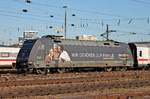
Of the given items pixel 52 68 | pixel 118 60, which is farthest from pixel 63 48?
pixel 118 60

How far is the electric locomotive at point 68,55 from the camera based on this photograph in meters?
35.3

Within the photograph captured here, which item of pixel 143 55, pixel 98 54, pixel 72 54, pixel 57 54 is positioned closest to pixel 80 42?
pixel 72 54

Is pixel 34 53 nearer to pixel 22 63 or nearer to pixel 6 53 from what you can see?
pixel 22 63

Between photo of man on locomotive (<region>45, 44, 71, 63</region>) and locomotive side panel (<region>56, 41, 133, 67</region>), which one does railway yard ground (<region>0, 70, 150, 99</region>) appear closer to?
photo of man on locomotive (<region>45, 44, 71, 63</region>)

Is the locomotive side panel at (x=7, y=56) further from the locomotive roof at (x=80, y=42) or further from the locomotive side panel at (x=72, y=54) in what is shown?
the locomotive roof at (x=80, y=42)

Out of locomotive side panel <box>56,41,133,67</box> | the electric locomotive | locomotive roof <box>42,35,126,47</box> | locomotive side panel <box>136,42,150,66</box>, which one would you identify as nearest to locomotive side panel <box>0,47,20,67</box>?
the electric locomotive

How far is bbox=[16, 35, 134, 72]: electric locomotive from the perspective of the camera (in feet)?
116

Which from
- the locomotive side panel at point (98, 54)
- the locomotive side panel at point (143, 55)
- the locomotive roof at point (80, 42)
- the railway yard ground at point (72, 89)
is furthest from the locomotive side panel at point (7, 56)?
the railway yard ground at point (72, 89)

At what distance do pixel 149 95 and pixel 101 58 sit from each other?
82.8 feet

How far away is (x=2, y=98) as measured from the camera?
15984 millimetres

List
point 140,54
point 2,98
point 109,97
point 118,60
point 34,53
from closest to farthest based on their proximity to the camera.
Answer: point 109,97 < point 2,98 < point 34,53 < point 118,60 < point 140,54

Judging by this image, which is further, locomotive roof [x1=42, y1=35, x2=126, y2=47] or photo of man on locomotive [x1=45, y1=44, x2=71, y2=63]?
locomotive roof [x1=42, y1=35, x2=126, y2=47]

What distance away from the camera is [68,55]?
3775 centimetres

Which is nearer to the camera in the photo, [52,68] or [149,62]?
[52,68]
